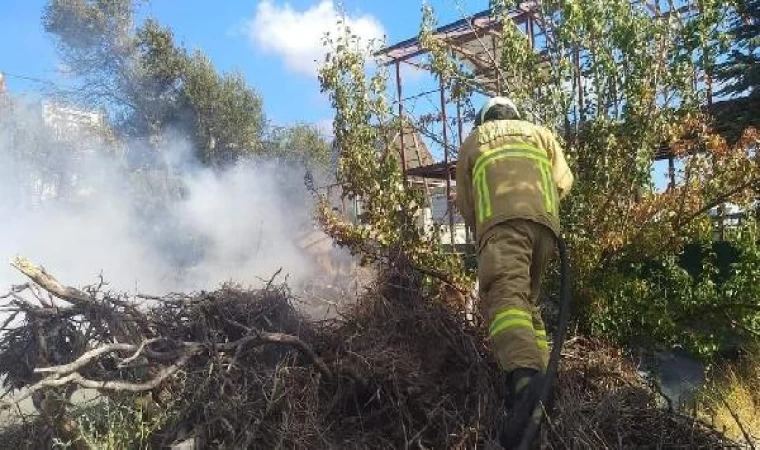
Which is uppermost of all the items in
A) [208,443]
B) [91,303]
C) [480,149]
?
[480,149]

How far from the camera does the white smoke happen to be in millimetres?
13766

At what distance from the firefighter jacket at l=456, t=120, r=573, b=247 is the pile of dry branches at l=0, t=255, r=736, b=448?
2.21 ft

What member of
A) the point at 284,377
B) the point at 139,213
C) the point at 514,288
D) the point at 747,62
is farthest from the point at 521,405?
the point at 139,213

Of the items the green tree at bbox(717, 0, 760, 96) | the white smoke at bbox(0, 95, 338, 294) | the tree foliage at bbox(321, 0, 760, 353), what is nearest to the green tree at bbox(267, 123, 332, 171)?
the white smoke at bbox(0, 95, 338, 294)

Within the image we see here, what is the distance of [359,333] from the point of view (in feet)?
12.0

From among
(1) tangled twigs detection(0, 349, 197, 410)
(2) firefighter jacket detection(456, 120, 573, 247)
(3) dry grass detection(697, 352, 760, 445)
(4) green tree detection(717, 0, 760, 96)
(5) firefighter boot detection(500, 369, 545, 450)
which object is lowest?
(3) dry grass detection(697, 352, 760, 445)

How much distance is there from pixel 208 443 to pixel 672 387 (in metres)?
2.85

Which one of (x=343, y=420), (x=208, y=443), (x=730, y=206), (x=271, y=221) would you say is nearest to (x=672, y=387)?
(x=730, y=206)

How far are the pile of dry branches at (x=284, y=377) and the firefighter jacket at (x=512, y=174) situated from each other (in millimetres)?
672

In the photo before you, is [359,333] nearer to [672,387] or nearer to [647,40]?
[672,387]

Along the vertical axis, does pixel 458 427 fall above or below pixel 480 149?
below

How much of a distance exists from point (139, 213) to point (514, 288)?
54.1 ft

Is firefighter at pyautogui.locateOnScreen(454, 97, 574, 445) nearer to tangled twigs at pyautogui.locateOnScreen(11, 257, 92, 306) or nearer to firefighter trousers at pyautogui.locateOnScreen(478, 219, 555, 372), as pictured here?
firefighter trousers at pyautogui.locateOnScreen(478, 219, 555, 372)

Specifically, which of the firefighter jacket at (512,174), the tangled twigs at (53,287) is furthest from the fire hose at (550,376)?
the tangled twigs at (53,287)
